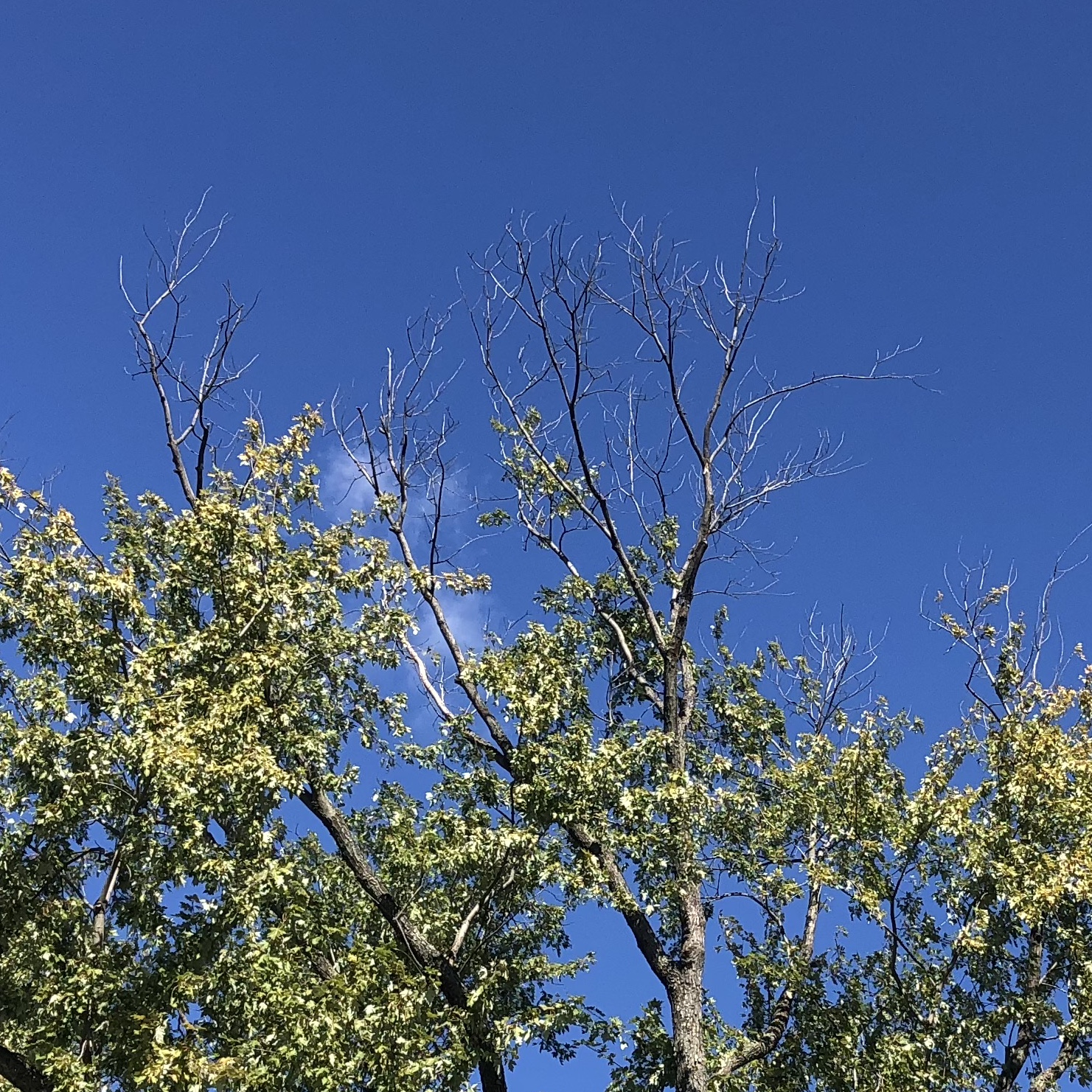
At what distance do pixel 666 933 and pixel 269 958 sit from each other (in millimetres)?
7150

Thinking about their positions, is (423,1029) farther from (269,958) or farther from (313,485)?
(313,485)

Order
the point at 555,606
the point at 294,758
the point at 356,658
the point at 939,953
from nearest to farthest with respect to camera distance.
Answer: the point at 294,758 → the point at 356,658 → the point at 939,953 → the point at 555,606

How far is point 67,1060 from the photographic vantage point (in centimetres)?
1017

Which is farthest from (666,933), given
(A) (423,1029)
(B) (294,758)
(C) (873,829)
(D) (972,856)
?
(B) (294,758)

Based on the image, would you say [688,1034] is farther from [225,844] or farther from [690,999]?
[225,844]

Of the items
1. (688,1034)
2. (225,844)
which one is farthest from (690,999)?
(225,844)

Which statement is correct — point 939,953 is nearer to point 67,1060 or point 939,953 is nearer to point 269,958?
point 269,958

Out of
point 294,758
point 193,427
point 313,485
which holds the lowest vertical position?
point 294,758

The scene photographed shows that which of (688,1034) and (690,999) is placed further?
(690,999)

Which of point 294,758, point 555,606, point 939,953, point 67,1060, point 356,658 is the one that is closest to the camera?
point 67,1060

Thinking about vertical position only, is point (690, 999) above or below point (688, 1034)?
above

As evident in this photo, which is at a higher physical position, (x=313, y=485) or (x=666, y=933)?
(x=313, y=485)

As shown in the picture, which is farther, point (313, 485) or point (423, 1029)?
point (313, 485)

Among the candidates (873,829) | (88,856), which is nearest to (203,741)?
(88,856)
